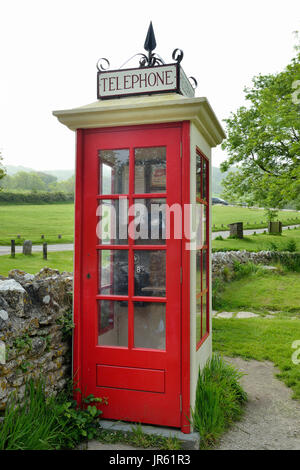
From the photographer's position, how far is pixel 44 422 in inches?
112

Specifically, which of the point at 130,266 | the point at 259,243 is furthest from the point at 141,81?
the point at 259,243

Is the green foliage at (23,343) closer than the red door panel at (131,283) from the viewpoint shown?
Yes

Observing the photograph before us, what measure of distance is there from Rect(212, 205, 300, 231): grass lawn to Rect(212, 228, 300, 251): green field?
392cm

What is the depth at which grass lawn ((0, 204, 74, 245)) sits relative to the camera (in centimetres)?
1047

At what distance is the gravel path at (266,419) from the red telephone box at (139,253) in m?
0.56

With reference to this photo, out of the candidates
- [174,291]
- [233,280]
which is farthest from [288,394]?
[233,280]

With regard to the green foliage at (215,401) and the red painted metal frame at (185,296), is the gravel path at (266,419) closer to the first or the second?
the green foliage at (215,401)

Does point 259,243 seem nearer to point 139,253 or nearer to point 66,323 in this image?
point 139,253

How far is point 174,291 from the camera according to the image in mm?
3146

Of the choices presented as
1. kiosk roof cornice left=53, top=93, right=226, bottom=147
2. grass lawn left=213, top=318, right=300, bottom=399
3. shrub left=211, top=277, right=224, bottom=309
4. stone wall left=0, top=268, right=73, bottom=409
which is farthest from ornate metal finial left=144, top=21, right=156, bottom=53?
shrub left=211, top=277, right=224, bottom=309

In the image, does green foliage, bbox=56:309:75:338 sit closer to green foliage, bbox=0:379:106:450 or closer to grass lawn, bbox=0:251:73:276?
green foliage, bbox=0:379:106:450

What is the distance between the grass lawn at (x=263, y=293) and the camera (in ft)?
28.7

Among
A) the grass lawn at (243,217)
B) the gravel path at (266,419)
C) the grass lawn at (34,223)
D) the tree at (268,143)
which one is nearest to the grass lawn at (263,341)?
the gravel path at (266,419)

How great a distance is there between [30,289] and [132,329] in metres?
0.92
